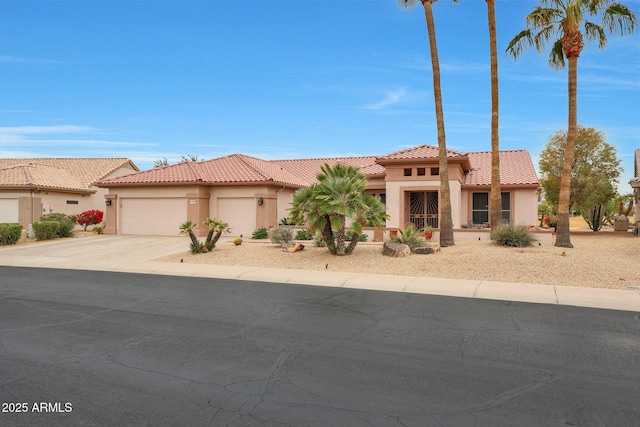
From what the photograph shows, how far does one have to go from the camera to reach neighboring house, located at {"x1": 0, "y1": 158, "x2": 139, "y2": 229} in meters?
30.4

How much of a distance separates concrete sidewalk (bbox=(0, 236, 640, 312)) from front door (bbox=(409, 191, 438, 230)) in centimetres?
1311

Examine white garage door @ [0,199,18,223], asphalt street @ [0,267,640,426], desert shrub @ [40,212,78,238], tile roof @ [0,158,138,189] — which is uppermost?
tile roof @ [0,158,138,189]

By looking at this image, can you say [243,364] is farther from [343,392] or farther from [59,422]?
[59,422]

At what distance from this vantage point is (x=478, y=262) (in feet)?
50.8

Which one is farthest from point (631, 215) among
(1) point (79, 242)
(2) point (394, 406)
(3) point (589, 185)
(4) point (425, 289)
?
(2) point (394, 406)

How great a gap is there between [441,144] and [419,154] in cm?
572

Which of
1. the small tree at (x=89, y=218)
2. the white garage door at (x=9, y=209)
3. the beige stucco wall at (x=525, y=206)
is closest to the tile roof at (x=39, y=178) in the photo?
the white garage door at (x=9, y=209)

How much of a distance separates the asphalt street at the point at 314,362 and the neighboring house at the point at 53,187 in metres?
23.2

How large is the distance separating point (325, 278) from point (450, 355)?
24.3 ft

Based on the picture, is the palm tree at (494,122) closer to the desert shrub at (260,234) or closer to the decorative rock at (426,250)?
the decorative rock at (426,250)

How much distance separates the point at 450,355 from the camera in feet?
21.9

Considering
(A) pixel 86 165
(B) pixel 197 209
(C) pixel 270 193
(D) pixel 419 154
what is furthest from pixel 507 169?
(A) pixel 86 165

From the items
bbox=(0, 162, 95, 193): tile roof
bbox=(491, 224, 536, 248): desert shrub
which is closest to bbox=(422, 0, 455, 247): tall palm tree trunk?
bbox=(491, 224, 536, 248): desert shrub

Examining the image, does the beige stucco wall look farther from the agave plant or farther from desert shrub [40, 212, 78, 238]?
desert shrub [40, 212, 78, 238]
